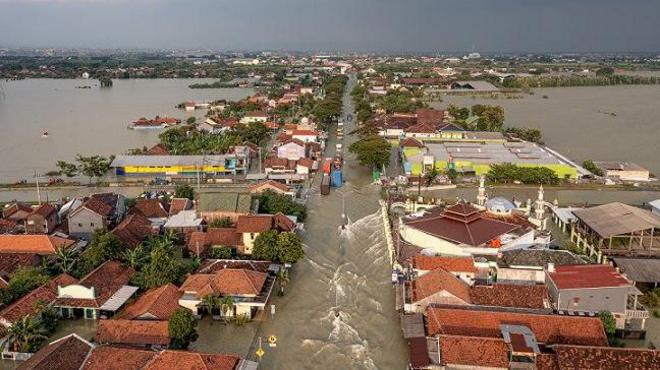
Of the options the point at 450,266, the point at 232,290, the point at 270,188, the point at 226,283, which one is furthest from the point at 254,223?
the point at 450,266

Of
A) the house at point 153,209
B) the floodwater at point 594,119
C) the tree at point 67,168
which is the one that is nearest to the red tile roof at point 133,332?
the house at point 153,209

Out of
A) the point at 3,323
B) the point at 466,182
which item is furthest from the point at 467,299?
the point at 466,182

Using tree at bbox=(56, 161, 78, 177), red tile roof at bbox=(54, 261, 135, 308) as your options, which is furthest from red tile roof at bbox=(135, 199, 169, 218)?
tree at bbox=(56, 161, 78, 177)

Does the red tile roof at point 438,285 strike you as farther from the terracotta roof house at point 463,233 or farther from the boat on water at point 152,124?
the boat on water at point 152,124

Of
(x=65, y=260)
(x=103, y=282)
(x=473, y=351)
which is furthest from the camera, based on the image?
(x=65, y=260)

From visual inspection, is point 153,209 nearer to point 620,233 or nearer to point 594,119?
point 620,233

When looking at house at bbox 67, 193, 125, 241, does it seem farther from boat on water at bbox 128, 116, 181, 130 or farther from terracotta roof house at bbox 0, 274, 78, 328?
boat on water at bbox 128, 116, 181, 130
